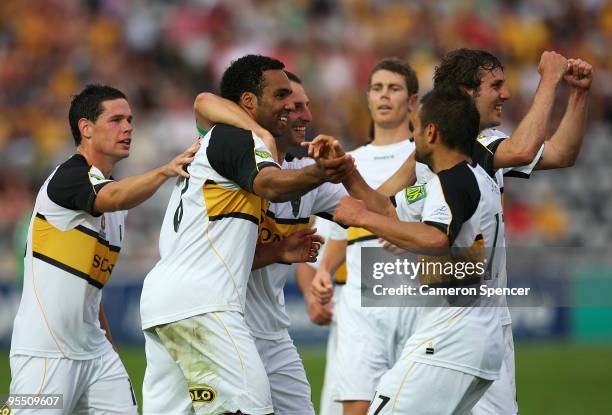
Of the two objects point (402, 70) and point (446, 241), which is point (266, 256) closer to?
point (446, 241)

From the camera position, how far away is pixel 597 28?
21.6m

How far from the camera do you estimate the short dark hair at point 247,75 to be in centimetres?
682

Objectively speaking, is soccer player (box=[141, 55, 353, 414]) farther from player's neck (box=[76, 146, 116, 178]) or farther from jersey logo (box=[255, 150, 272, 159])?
player's neck (box=[76, 146, 116, 178])

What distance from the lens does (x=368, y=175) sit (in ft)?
29.3

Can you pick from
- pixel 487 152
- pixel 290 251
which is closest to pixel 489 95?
pixel 487 152

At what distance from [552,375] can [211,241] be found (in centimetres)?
1013

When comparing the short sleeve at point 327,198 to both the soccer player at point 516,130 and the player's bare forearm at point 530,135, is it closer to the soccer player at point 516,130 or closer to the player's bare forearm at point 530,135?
the soccer player at point 516,130

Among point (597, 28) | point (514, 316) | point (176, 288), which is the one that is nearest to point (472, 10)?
point (597, 28)

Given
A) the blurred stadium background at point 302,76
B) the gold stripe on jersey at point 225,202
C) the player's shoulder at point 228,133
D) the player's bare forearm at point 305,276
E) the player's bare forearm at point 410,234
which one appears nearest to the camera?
the player's bare forearm at point 410,234

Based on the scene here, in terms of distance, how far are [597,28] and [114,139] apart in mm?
15917

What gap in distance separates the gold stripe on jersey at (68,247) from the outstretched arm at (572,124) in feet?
10.1

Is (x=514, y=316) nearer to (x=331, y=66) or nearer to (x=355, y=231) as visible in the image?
(x=331, y=66)

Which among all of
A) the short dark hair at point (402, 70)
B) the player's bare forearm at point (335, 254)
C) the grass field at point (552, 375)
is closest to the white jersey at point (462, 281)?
the player's bare forearm at point (335, 254)

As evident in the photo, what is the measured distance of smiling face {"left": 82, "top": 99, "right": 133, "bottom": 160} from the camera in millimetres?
7688
